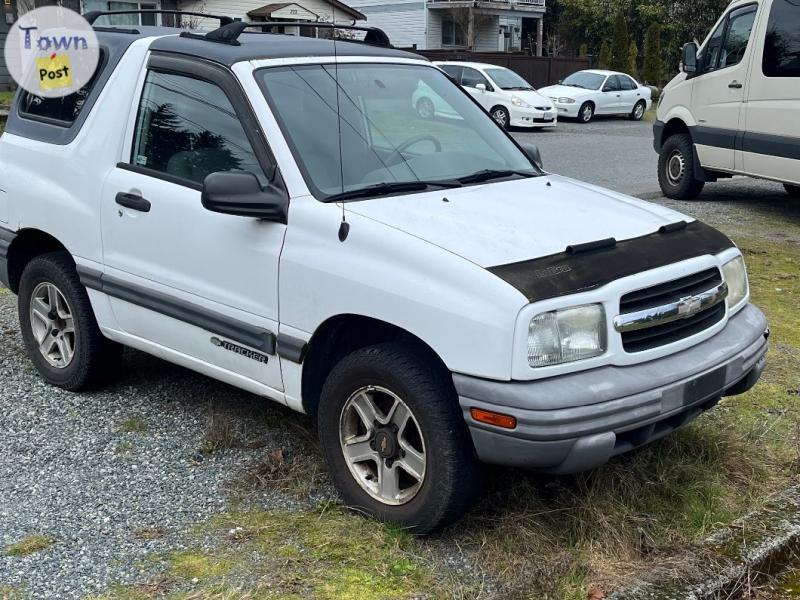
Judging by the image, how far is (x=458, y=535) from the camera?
3.75 m

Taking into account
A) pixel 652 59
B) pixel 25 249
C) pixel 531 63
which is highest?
pixel 652 59

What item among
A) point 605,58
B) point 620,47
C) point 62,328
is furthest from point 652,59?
point 62,328

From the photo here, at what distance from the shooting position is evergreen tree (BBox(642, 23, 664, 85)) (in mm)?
36875

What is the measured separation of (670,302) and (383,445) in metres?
1.22

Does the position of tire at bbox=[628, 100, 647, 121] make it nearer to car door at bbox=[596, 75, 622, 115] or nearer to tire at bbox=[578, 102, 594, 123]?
car door at bbox=[596, 75, 622, 115]

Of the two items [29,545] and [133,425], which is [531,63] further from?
[29,545]

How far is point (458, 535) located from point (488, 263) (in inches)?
43.9

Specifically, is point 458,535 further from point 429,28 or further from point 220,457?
point 429,28

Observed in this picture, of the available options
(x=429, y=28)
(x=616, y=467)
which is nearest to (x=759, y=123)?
(x=616, y=467)

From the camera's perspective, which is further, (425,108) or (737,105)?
(737,105)

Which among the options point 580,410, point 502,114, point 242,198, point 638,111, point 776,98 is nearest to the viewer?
point 580,410

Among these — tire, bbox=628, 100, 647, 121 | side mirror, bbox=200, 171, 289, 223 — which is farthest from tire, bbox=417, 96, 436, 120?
tire, bbox=628, 100, 647, 121

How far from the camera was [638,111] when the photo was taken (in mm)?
28547

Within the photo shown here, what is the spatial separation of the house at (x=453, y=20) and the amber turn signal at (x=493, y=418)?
38.4 m
